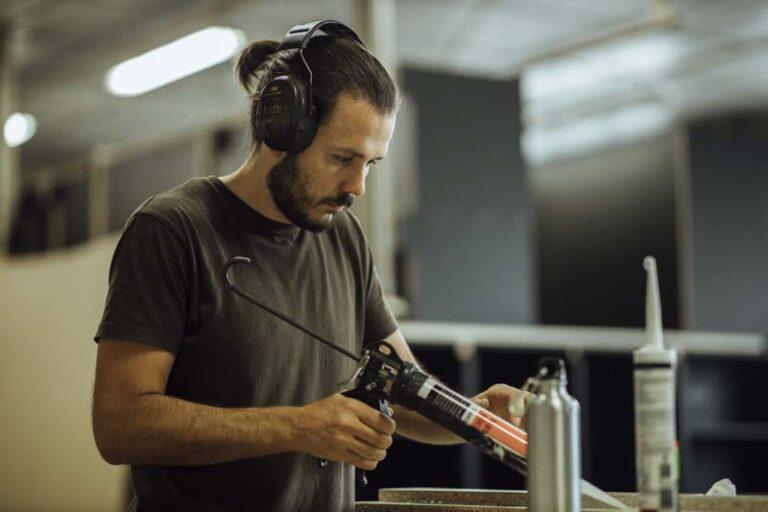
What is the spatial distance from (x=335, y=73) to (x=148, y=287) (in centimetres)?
44

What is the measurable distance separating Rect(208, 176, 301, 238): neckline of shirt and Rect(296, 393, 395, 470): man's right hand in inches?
14.7

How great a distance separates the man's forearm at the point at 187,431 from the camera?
127 cm

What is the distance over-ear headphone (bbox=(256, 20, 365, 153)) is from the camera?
1.47 metres

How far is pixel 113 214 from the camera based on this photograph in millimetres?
4852

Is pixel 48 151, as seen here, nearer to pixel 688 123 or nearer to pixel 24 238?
pixel 24 238

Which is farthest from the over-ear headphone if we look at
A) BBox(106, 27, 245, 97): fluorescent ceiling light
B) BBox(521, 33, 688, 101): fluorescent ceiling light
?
BBox(521, 33, 688, 101): fluorescent ceiling light

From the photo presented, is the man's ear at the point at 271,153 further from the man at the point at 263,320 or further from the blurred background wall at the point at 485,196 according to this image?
the blurred background wall at the point at 485,196

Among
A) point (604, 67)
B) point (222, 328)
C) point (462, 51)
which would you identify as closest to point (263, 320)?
point (222, 328)

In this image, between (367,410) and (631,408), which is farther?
(631,408)

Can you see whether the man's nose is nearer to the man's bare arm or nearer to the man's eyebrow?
the man's eyebrow

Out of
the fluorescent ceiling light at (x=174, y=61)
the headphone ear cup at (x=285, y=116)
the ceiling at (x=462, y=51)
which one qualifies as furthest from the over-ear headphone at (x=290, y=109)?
the fluorescent ceiling light at (x=174, y=61)

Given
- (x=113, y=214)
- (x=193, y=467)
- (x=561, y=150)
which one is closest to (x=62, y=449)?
(x=113, y=214)

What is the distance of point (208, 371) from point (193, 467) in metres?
0.13

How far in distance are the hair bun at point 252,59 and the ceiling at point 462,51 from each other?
248cm
